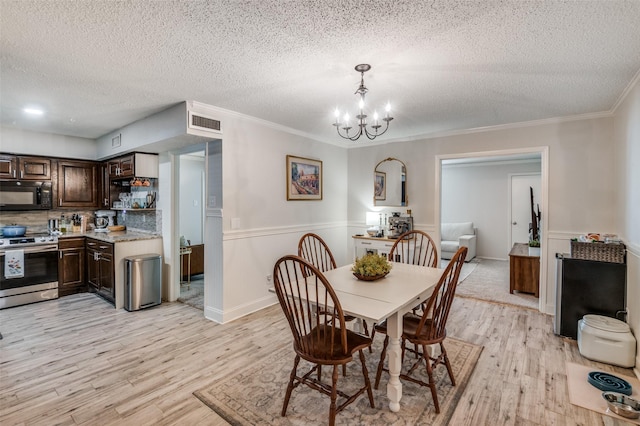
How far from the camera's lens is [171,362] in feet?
9.00

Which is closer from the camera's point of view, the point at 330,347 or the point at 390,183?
the point at 330,347

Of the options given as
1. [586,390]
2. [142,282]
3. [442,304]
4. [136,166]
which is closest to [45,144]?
[136,166]

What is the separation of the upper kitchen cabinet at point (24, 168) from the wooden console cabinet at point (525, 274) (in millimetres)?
7220

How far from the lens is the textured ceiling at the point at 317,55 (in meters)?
1.74

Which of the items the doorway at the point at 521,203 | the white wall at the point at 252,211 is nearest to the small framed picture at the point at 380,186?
the white wall at the point at 252,211

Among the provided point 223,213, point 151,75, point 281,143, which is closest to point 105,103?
point 151,75

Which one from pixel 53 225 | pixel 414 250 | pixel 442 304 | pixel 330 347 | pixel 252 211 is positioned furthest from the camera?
pixel 53 225

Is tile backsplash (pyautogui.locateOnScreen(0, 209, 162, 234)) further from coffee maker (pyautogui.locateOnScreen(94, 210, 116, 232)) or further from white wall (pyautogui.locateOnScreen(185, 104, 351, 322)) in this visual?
white wall (pyautogui.locateOnScreen(185, 104, 351, 322))

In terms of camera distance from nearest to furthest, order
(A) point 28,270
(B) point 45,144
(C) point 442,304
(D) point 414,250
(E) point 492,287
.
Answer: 1. (C) point 442,304
2. (D) point 414,250
3. (A) point 28,270
4. (B) point 45,144
5. (E) point 492,287

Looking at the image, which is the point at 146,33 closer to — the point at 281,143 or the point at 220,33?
the point at 220,33

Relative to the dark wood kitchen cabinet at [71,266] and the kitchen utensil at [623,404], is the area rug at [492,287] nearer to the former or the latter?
the kitchen utensil at [623,404]

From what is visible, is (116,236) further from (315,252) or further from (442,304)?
(442,304)

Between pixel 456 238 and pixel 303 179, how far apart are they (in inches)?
182

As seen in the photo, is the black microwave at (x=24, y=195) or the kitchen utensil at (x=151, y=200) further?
the kitchen utensil at (x=151, y=200)
